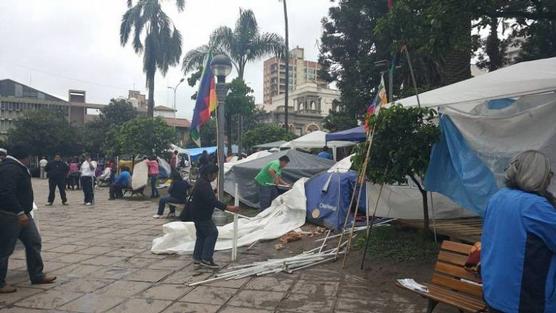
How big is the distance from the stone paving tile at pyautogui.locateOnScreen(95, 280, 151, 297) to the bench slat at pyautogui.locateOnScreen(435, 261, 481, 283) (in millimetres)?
A: 3299

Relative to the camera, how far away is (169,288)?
5336 millimetres

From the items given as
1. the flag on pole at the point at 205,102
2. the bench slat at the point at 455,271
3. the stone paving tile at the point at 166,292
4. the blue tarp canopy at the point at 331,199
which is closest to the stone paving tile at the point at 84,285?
the stone paving tile at the point at 166,292

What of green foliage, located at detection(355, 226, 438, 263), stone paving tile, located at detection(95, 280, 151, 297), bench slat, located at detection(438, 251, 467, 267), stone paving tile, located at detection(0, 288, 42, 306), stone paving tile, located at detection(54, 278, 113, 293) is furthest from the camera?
green foliage, located at detection(355, 226, 438, 263)

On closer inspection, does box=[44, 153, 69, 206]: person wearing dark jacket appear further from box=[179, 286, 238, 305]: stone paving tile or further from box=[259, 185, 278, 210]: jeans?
box=[179, 286, 238, 305]: stone paving tile

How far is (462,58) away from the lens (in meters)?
10.0

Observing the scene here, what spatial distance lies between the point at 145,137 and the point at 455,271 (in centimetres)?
1829

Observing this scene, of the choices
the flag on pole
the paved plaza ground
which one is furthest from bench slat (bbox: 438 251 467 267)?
the flag on pole

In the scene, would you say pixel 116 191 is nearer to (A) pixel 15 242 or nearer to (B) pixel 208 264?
(B) pixel 208 264

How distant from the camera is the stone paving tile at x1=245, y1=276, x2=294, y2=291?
532 centimetres

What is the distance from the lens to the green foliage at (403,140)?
5.83 m

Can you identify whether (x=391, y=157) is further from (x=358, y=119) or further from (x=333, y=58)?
(x=333, y=58)

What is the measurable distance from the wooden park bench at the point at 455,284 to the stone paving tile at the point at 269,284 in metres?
1.85

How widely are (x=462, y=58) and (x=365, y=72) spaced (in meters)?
8.75

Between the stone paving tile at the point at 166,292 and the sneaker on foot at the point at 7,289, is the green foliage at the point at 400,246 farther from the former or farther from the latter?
the sneaker on foot at the point at 7,289
